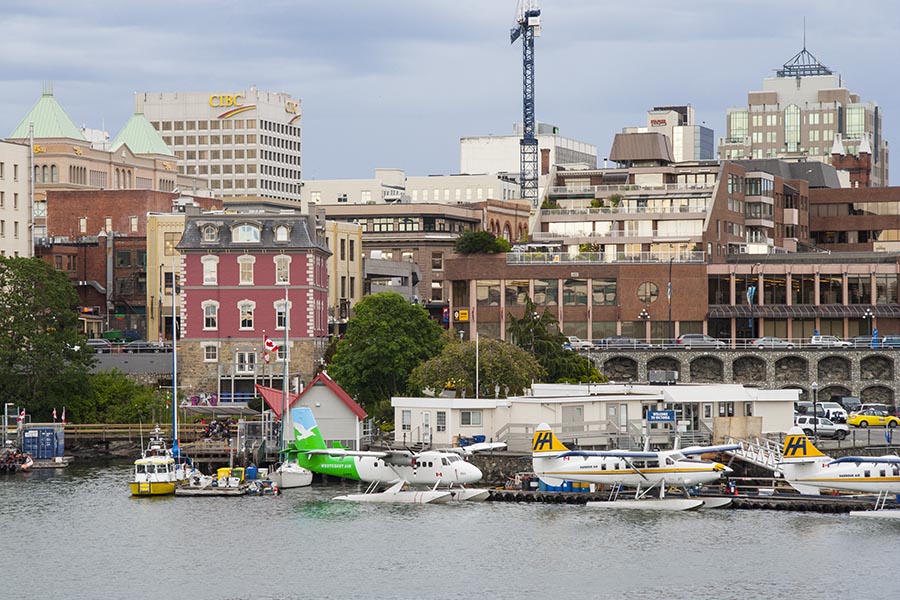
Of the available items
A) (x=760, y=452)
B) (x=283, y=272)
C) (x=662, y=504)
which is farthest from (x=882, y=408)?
(x=662, y=504)

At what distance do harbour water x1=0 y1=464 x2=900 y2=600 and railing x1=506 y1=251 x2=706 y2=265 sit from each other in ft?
236

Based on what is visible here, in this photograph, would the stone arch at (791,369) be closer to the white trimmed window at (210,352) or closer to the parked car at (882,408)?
the parked car at (882,408)

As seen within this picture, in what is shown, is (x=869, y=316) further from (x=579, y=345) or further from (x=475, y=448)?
(x=475, y=448)

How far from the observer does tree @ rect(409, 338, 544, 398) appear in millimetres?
122625

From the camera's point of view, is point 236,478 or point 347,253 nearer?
point 236,478

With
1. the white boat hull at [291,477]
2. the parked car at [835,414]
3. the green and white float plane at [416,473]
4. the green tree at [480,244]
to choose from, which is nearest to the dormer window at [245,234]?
the green tree at [480,244]

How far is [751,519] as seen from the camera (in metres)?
93.7

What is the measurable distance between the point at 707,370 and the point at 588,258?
61.5 feet

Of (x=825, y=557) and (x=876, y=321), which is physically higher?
(x=876, y=321)

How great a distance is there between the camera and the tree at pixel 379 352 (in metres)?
133

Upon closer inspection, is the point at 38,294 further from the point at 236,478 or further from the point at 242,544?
the point at 242,544

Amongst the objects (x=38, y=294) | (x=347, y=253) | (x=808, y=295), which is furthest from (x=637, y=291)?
(x=38, y=294)

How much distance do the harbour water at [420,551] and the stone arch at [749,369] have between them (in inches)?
2576

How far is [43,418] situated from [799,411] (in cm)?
5841
